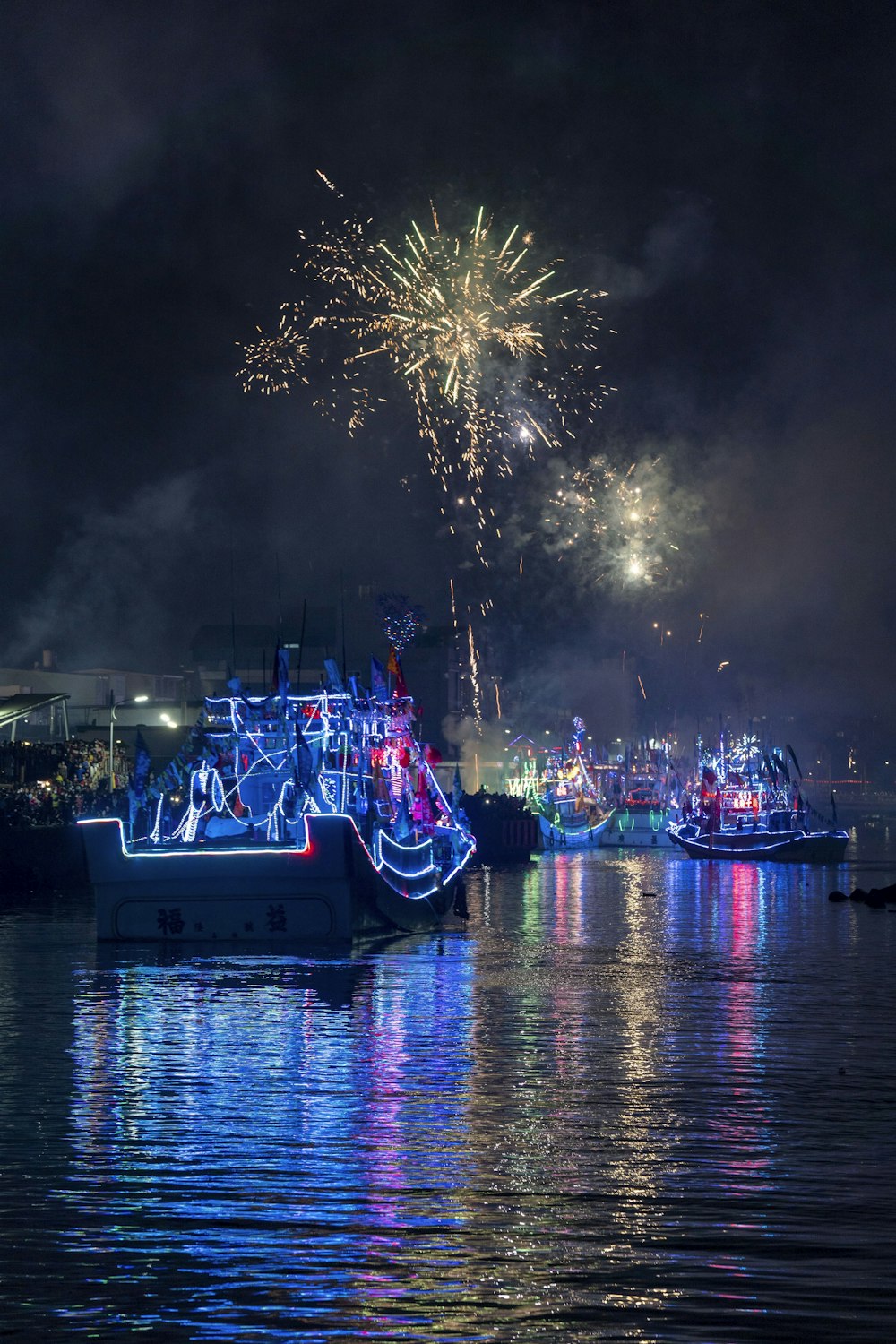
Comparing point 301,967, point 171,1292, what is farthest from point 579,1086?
point 301,967

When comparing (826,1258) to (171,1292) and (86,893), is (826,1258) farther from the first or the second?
(86,893)

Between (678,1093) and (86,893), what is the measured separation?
182 feet

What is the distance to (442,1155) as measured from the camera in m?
19.9

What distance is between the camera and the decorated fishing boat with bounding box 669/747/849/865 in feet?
427

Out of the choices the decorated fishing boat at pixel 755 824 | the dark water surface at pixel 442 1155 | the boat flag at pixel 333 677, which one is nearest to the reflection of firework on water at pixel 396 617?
the boat flag at pixel 333 677

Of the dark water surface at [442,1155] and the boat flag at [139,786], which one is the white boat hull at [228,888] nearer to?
the boat flag at [139,786]

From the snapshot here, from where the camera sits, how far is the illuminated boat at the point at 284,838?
45375 millimetres

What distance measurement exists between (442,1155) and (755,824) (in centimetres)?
12007

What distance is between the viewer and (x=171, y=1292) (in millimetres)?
14195

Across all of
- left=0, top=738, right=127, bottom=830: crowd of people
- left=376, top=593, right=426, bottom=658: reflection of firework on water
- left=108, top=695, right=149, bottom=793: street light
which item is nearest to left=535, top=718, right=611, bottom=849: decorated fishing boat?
left=108, top=695, right=149, bottom=793: street light

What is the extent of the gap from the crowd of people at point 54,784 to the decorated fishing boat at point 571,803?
7285 cm

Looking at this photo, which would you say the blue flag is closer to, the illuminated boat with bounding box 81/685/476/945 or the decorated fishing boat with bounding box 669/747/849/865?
the illuminated boat with bounding box 81/685/476/945

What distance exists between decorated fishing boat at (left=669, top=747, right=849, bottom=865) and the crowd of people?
184 ft

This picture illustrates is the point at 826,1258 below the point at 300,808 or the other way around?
below
